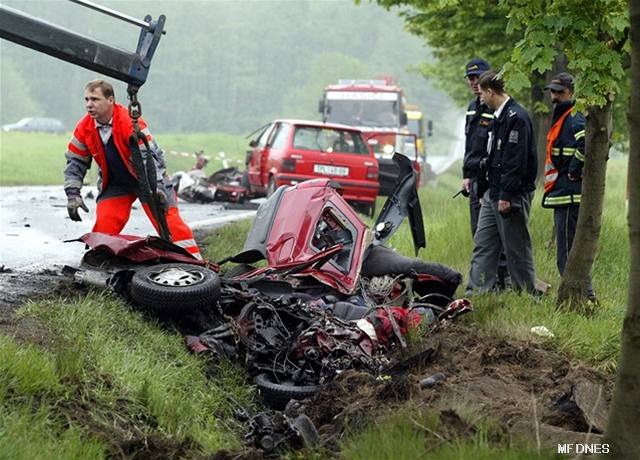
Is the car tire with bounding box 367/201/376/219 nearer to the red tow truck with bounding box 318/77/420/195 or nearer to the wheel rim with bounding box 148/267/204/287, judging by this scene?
the red tow truck with bounding box 318/77/420/195

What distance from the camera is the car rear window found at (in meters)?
16.5

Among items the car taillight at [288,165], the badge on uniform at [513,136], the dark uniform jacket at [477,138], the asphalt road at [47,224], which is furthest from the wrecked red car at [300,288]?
the car taillight at [288,165]

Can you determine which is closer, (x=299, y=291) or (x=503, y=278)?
(x=299, y=291)

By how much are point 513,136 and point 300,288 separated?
244 centimetres

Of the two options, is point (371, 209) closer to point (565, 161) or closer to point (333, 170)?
point (333, 170)

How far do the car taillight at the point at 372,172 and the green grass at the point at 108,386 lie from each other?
10792mm

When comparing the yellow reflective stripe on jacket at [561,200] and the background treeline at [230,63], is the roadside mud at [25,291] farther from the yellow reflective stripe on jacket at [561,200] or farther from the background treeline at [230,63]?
the background treeline at [230,63]

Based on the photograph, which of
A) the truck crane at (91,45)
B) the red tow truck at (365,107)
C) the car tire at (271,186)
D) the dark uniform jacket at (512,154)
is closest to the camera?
the truck crane at (91,45)

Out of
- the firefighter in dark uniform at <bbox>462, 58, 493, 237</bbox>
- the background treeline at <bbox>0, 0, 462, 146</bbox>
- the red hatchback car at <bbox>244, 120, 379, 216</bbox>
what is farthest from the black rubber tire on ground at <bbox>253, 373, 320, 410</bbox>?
the background treeline at <bbox>0, 0, 462, 146</bbox>

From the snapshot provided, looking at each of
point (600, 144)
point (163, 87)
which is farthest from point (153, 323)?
point (163, 87)

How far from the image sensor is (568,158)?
28.4 feet

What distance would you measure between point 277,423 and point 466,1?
8624mm

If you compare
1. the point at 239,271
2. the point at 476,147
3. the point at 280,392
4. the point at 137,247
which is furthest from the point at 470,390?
the point at 476,147

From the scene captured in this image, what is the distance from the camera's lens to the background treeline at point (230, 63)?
253ft
